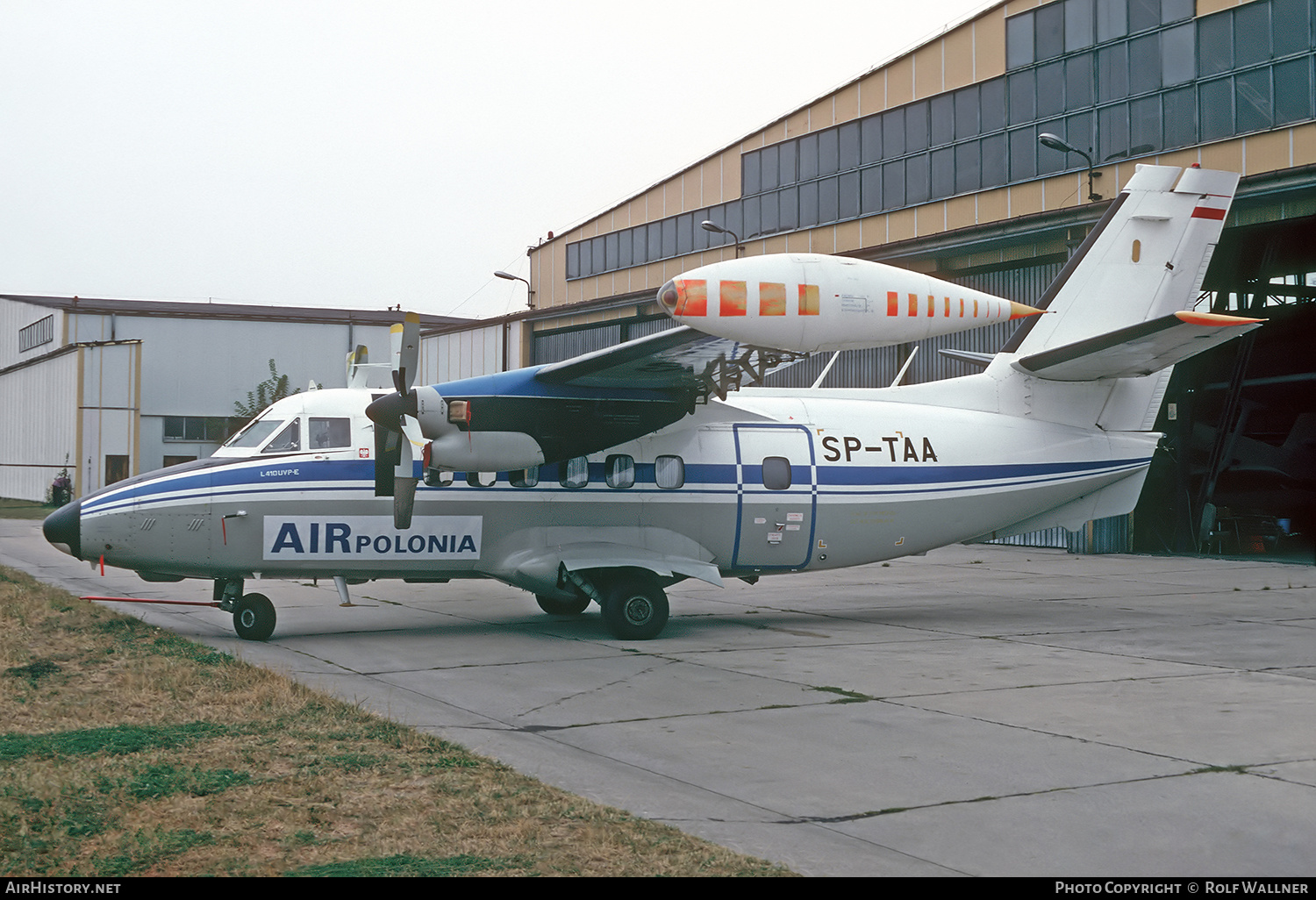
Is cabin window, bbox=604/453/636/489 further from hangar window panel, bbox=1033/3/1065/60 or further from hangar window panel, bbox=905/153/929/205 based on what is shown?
hangar window panel, bbox=905/153/929/205

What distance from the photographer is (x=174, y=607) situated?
17.0 m

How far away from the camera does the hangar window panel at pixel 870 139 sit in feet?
111

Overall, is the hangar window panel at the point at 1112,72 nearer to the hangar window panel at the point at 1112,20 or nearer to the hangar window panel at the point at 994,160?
the hangar window panel at the point at 1112,20

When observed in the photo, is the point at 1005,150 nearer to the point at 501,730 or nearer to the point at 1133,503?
the point at 1133,503

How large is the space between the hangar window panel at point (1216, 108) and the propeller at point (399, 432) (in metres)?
19.4

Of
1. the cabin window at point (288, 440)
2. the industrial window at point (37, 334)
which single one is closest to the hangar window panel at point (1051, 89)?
the cabin window at point (288, 440)

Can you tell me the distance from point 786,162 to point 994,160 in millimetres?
9566

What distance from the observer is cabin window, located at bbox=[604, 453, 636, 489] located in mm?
14547

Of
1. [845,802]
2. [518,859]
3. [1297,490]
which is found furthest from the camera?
[1297,490]

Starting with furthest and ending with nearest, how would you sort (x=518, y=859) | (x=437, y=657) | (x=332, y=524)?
(x=332, y=524) → (x=437, y=657) → (x=518, y=859)

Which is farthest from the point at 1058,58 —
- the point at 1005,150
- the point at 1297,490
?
the point at 1297,490

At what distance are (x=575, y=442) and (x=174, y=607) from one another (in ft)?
24.7

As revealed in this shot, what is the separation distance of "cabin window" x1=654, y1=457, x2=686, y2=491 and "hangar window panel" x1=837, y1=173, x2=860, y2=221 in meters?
21.3

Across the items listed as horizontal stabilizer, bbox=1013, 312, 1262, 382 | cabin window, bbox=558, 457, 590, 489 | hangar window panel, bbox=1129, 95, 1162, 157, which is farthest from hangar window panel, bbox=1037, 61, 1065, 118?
cabin window, bbox=558, 457, 590, 489
